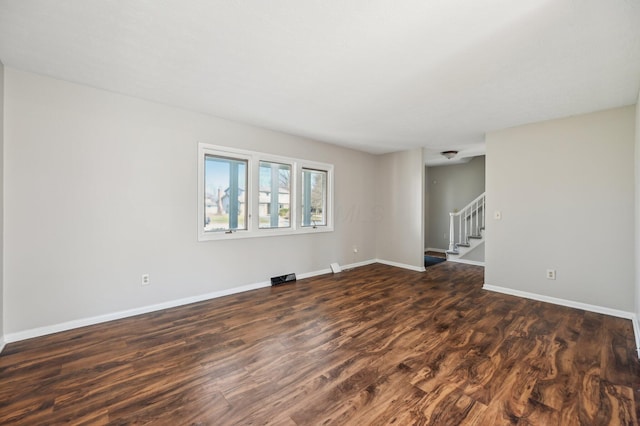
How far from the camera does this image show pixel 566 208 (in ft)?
11.4

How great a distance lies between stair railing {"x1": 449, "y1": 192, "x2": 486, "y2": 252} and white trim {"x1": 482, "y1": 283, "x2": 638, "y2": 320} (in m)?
2.29

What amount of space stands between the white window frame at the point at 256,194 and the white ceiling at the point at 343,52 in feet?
2.17

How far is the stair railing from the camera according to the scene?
6.32m

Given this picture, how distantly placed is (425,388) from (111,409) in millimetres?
2084

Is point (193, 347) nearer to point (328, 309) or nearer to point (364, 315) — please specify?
point (328, 309)

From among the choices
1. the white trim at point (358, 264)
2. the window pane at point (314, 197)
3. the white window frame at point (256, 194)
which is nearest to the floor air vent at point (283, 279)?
the white window frame at point (256, 194)

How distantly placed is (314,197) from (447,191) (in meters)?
4.75

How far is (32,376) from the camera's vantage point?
1970 mm

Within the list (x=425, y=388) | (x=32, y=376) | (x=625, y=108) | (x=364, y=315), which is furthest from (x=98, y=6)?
(x=625, y=108)

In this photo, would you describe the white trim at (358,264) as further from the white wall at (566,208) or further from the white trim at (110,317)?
the white wall at (566,208)

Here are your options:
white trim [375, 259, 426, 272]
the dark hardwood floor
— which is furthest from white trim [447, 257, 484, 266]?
the dark hardwood floor

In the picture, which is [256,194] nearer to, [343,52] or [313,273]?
[313,273]

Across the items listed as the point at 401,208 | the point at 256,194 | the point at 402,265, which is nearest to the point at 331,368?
the point at 256,194

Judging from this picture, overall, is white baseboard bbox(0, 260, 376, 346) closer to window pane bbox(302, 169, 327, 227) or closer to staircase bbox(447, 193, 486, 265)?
window pane bbox(302, 169, 327, 227)
